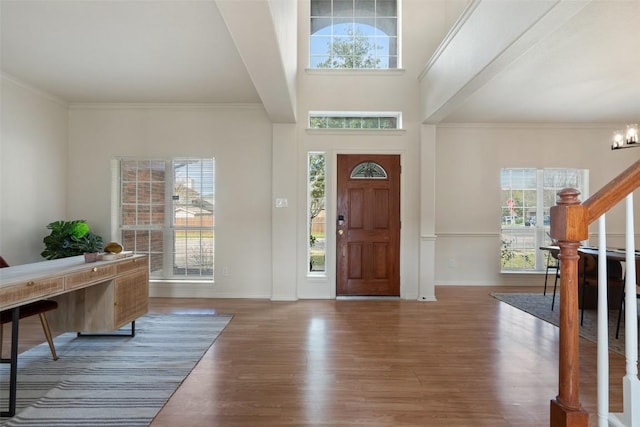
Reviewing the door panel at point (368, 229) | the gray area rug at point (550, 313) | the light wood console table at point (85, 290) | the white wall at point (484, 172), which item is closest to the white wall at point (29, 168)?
the light wood console table at point (85, 290)

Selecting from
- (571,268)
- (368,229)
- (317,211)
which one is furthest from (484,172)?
(571,268)

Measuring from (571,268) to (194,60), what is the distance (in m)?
3.91

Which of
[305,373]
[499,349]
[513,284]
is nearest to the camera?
[305,373]

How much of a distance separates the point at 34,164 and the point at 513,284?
7375mm

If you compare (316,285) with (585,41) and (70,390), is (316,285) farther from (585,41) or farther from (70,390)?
(585,41)

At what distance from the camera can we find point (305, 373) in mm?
2635

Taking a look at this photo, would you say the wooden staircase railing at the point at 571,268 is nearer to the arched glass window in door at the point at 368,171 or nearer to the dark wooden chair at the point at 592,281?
the dark wooden chair at the point at 592,281

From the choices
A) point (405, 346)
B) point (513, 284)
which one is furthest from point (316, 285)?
point (513, 284)

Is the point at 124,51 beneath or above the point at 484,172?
above

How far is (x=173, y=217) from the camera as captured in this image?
16.8 feet

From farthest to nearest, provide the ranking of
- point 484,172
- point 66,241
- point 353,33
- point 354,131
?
point 484,172
point 353,33
point 354,131
point 66,241

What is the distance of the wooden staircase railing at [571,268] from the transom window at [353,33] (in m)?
4.54

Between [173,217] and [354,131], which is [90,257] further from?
[354,131]

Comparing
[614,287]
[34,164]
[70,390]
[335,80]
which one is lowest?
[70,390]
